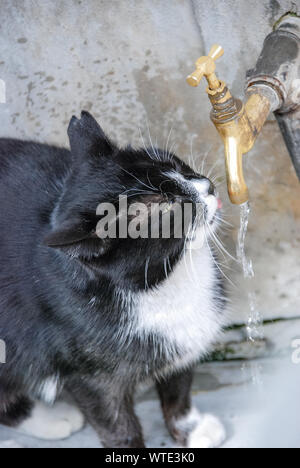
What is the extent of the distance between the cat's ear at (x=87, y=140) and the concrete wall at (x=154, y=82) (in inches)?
19.7

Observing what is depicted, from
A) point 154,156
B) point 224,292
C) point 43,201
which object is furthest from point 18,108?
point 224,292

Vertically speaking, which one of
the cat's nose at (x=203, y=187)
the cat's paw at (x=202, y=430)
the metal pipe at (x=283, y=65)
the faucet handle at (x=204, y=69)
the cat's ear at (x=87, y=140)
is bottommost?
the cat's paw at (x=202, y=430)

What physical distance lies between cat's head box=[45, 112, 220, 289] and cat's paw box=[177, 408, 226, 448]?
0.50 metres

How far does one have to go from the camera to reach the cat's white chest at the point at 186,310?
4.54ft

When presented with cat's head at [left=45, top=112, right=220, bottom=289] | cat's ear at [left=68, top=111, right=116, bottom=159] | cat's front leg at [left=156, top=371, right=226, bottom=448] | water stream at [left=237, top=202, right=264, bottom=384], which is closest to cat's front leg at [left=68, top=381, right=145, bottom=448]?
cat's front leg at [left=156, top=371, right=226, bottom=448]

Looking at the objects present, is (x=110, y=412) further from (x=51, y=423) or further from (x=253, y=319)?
(x=253, y=319)

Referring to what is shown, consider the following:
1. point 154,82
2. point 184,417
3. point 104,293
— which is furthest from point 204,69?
point 184,417

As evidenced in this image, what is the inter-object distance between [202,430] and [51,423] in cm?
41

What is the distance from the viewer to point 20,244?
1.47m

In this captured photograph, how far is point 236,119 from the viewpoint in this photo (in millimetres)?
1274

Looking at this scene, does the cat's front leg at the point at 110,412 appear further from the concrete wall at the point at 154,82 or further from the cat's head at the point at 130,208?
the concrete wall at the point at 154,82

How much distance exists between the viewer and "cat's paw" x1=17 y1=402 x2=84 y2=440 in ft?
5.49

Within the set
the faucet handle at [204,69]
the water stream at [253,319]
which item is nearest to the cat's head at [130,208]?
the faucet handle at [204,69]

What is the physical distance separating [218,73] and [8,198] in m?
0.69
